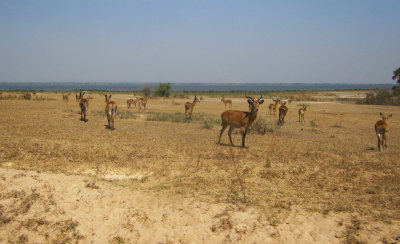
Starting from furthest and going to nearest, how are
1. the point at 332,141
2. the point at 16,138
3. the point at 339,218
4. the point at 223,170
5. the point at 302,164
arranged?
the point at 332,141
the point at 16,138
the point at 302,164
the point at 223,170
the point at 339,218

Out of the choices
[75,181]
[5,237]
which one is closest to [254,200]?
[75,181]

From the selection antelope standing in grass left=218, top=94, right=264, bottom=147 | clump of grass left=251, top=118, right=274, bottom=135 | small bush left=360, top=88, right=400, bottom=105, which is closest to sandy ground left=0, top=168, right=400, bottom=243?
antelope standing in grass left=218, top=94, right=264, bottom=147

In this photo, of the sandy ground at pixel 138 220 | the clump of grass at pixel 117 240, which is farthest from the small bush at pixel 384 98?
the clump of grass at pixel 117 240

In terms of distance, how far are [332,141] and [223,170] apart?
8.14 metres

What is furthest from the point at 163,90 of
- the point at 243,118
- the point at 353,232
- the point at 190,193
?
the point at 353,232

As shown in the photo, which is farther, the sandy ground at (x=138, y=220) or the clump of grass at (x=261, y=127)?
the clump of grass at (x=261, y=127)

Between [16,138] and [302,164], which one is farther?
[16,138]

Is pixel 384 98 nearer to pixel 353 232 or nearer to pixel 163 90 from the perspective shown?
pixel 163 90

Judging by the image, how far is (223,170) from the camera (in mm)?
9961

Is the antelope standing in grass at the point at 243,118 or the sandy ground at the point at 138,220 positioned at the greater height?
the antelope standing in grass at the point at 243,118

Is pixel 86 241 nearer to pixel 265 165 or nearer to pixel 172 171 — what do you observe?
pixel 172 171

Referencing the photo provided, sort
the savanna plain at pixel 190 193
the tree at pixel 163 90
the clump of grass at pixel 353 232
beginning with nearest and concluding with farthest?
the clump of grass at pixel 353 232 → the savanna plain at pixel 190 193 → the tree at pixel 163 90

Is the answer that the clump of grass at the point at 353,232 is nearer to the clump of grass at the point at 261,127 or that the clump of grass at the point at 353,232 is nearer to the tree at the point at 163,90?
the clump of grass at the point at 261,127

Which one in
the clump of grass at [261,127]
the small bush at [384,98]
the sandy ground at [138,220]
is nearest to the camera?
the sandy ground at [138,220]
